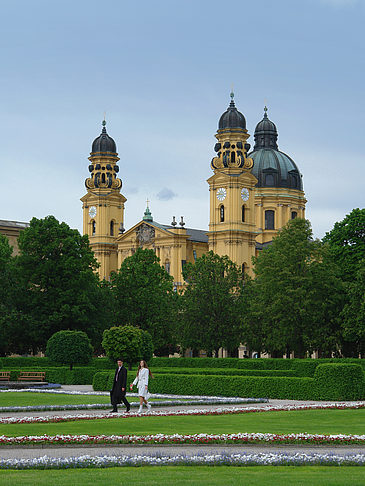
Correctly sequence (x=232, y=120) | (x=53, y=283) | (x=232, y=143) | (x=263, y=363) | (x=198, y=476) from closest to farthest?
(x=198, y=476)
(x=263, y=363)
(x=53, y=283)
(x=232, y=143)
(x=232, y=120)

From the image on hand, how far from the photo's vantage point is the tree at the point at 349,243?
215 ft

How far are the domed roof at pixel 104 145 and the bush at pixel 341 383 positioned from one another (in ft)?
315

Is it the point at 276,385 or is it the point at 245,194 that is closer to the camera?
the point at 276,385

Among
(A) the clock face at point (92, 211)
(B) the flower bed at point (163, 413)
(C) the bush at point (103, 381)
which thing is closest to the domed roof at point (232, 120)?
(A) the clock face at point (92, 211)

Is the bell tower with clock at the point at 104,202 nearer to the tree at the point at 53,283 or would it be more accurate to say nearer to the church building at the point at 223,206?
the church building at the point at 223,206

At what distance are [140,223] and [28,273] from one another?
52.8 m

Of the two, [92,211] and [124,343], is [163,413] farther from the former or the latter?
[92,211]

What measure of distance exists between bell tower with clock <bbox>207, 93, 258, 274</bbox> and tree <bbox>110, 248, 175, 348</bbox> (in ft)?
92.4

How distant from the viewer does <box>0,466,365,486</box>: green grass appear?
13094 millimetres

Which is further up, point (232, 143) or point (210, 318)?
point (232, 143)

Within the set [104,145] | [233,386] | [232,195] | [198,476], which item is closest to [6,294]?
[233,386]

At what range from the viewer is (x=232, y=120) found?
11100cm

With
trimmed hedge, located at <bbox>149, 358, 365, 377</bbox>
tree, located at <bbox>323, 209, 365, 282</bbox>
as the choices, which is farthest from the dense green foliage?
tree, located at <bbox>323, 209, 365, 282</bbox>

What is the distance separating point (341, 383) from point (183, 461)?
2231cm
